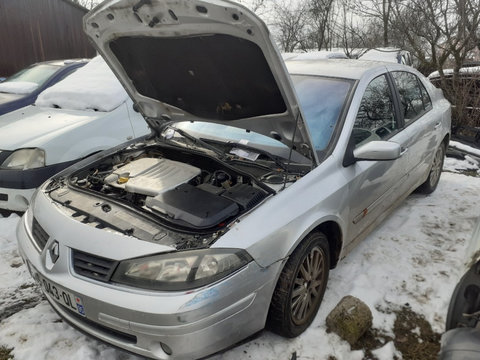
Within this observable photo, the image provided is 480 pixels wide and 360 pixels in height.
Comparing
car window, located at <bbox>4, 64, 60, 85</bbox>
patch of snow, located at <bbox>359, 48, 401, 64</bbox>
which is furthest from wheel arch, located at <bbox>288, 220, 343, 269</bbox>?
patch of snow, located at <bbox>359, 48, 401, 64</bbox>

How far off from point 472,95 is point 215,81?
6182 mm

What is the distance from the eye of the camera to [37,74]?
5859 mm

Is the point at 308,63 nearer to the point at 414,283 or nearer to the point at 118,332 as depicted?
the point at 414,283

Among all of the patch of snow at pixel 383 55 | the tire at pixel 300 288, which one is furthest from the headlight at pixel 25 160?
the patch of snow at pixel 383 55

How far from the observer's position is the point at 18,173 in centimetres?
343

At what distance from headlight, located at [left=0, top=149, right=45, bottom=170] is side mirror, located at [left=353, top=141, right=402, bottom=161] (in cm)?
273

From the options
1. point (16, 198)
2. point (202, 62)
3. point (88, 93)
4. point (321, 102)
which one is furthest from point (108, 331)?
point (88, 93)

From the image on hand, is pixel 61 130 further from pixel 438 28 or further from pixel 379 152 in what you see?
pixel 438 28

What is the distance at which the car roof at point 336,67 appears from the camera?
A: 9.91 feet

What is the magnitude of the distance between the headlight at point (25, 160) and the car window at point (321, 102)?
2340 millimetres

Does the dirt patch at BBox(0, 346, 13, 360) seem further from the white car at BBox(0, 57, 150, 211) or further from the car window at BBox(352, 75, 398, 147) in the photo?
the car window at BBox(352, 75, 398, 147)

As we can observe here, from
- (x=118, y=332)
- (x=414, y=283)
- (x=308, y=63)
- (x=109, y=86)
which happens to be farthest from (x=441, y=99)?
(x=118, y=332)

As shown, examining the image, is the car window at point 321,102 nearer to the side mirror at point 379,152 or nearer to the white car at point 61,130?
the side mirror at point 379,152

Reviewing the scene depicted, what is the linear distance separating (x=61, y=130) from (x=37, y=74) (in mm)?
2692
